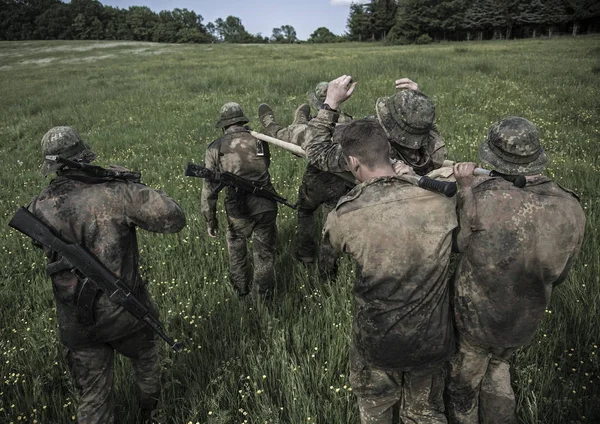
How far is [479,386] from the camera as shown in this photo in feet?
9.32

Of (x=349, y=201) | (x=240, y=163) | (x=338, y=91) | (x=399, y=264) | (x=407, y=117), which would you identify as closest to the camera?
(x=399, y=264)

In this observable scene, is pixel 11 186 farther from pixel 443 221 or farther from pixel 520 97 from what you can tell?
pixel 520 97

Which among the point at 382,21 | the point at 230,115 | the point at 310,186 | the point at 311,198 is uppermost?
the point at 382,21

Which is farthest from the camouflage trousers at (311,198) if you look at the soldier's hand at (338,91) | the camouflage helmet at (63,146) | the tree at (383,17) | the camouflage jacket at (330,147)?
the tree at (383,17)

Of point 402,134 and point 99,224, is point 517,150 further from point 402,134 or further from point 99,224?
point 99,224

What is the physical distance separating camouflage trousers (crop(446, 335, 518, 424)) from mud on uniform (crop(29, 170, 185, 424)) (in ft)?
7.59

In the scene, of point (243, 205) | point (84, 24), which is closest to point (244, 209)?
point (243, 205)

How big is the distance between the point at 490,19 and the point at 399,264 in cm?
7441

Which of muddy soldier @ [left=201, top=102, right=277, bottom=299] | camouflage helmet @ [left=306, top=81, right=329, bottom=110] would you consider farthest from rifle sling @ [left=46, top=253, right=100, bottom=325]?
camouflage helmet @ [left=306, top=81, right=329, bottom=110]

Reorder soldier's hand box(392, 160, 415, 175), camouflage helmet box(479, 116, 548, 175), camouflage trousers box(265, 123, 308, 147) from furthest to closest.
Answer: camouflage trousers box(265, 123, 308, 147)
soldier's hand box(392, 160, 415, 175)
camouflage helmet box(479, 116, 548, 175)

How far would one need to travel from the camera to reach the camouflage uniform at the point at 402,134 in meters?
2.96

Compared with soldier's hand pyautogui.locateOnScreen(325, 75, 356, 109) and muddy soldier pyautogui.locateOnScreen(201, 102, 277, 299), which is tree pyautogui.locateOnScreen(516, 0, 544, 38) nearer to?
muddy soldier pyautogui.locateOnScreen(201, 102, 277, 299)

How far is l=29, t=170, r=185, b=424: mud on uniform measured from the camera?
2.70 meters

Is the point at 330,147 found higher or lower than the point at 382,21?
lower
